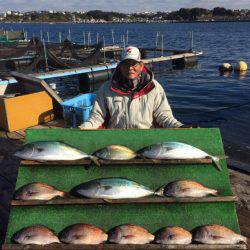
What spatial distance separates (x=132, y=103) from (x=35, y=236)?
2.48 meters

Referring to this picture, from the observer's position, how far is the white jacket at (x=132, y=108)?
18.2 feet

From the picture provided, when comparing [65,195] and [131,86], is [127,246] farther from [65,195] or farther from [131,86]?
[131,86]

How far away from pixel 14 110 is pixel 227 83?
67.1ft

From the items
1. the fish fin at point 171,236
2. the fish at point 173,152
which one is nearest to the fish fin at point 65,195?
the fish at point 173,152

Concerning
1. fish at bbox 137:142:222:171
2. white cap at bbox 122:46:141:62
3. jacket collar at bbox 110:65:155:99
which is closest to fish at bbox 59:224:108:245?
fish at bbox 137:142:222:171

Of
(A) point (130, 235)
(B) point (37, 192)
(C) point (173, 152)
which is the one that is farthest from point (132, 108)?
(A) point (130, 235)

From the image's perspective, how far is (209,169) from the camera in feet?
15.2

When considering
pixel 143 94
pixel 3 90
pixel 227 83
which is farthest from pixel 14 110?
pixel 227 83

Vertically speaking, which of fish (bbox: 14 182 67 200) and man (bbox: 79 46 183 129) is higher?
man (bbox: 79 46 183 129)

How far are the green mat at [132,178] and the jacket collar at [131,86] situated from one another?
0.79 m

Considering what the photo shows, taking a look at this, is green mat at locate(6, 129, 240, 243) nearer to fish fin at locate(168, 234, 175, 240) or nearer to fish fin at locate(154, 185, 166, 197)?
fish fin at locate(154, 185, 166, 197)

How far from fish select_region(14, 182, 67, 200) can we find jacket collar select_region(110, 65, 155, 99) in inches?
75.2

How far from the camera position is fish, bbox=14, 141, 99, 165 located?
454 cm

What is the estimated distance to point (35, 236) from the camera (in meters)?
3.95
